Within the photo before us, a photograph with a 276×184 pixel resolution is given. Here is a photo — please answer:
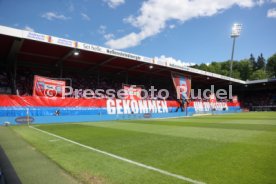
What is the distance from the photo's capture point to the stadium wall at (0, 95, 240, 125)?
60.5 ft

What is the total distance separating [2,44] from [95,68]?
12.2m

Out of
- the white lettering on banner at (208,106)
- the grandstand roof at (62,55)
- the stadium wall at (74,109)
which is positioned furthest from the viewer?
the white lettering on banner at (208,106)

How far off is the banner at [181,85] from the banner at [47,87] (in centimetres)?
1475

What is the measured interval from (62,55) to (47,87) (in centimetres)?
496

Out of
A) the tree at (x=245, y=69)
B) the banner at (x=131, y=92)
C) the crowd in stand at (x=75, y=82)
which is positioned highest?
the tree at (x=245, y=69)

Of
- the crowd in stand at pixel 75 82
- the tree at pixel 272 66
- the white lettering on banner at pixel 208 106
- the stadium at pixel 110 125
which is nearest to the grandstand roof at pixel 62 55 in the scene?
the stadium at pixel 110 125

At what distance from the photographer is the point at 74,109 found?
2219 cm

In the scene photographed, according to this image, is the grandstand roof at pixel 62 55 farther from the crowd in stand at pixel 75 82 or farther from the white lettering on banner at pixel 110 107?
the white lettering on banner at pixel 110 107

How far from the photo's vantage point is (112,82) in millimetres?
37281

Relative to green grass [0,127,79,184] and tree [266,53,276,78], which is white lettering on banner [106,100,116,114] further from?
tree [266,53,276,78]

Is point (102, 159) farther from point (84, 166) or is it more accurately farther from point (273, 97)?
point (273, 97)

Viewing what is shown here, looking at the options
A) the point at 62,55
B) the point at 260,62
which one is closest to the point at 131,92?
the point at 62,55

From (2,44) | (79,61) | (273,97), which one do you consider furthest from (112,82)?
(273,97)

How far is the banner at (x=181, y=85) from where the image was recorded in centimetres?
3045
